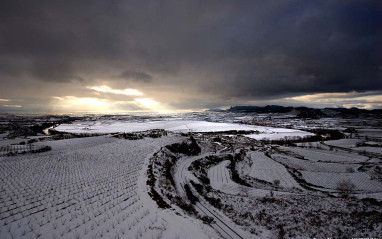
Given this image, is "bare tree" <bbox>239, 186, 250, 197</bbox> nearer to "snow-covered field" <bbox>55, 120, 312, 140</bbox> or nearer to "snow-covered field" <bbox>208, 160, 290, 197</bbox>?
"snow-covered field" <bbox>208, 160, 290, 197</bbox>

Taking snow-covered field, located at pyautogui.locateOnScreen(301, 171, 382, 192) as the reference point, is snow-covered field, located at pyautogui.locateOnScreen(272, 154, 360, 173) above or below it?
below

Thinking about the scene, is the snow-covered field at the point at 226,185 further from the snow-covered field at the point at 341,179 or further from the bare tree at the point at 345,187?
the snow-covered field at the point at 341,179

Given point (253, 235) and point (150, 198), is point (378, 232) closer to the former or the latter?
point (253, 235)

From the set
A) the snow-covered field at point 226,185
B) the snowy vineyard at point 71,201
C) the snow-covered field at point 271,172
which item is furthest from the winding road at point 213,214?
the snow-covered field at point 271,172

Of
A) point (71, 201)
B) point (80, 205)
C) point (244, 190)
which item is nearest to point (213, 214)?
point (244, 190)

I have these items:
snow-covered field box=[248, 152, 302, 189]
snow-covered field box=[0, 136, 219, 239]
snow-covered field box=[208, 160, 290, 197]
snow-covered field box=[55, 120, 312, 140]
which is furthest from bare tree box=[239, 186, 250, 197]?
snow-covered field box=[55, 120, 312, 140]
